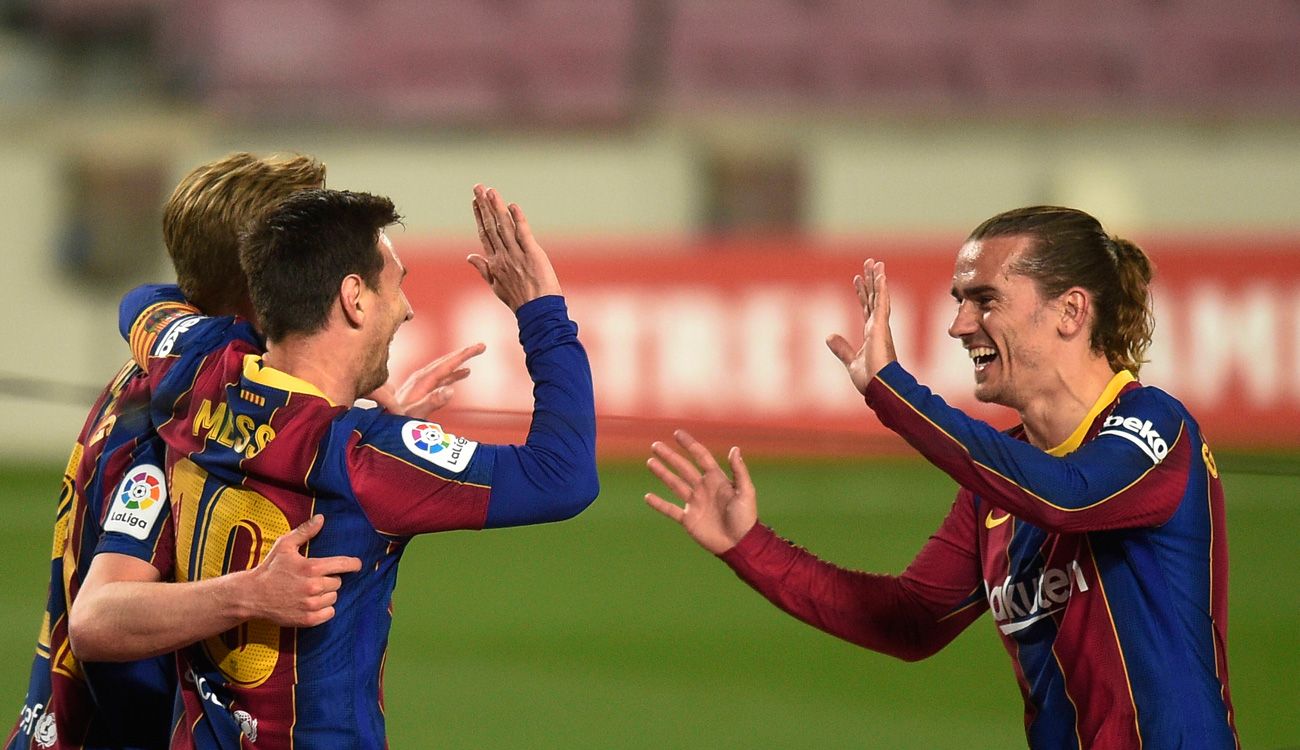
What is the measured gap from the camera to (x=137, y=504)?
257 cm

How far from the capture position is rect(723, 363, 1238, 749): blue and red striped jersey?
8.41ft

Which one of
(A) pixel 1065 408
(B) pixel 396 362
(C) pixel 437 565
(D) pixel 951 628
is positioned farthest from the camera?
(B) pixel 396 362

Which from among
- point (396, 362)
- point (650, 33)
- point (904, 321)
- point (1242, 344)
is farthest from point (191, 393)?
point (650, 33)

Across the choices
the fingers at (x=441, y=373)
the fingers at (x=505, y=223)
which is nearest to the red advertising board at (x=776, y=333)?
the fingers at (x=441, y=373)

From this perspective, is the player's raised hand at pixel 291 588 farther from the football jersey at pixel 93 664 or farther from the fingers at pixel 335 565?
the football jersey at pixel 93 664

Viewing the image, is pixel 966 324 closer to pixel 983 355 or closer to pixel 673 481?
pixel 983 355

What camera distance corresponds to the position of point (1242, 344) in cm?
1021

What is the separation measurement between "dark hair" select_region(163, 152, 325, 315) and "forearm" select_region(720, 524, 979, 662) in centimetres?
116

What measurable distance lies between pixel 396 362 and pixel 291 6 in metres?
4.33

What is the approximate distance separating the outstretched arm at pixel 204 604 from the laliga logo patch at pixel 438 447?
189 mm

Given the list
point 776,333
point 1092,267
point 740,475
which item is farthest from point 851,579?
point 776,333

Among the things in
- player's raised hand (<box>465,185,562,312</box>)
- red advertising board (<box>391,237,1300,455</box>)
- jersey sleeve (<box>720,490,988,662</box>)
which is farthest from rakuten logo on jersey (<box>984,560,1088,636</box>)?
red advertising board (<box>391,237,1300,455</box>)

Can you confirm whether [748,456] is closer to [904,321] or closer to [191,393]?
[904,321]

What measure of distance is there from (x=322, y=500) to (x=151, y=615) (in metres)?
0.31
